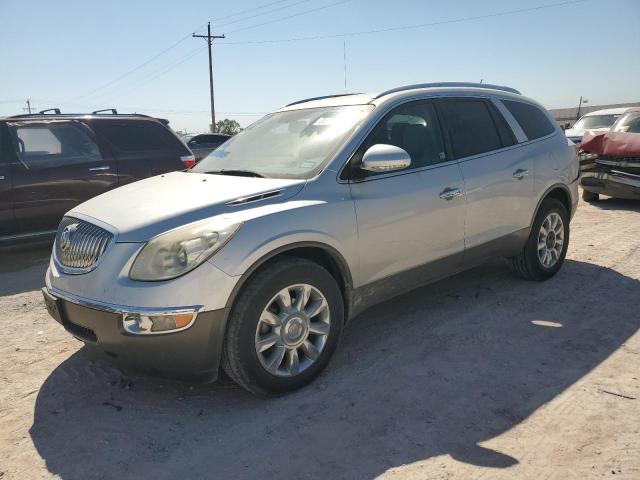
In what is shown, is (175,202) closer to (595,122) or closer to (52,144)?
(52,144)

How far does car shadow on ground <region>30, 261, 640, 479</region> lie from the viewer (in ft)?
8.52

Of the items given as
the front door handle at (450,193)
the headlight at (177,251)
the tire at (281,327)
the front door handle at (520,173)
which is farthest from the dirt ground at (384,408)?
the front door handle at (520,173)

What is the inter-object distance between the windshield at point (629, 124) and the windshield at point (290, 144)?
8146 mm

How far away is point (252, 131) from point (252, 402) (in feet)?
7.62

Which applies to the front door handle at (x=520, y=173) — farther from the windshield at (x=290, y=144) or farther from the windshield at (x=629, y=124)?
the windshield at (x=629, y=124)

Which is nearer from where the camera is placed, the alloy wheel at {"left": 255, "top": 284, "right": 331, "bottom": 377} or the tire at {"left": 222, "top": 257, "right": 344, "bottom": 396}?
the tire at {"left": 222, "top": 257, "right": 344, "bottom": 396}

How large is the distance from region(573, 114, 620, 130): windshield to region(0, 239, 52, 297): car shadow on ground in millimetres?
12739

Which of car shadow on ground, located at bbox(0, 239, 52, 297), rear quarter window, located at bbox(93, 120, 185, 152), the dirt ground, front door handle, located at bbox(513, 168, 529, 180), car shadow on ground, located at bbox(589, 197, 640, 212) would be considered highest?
rear quarter window, located at bbox(93, 120, 185, 152)

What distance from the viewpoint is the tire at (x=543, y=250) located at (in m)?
4.98

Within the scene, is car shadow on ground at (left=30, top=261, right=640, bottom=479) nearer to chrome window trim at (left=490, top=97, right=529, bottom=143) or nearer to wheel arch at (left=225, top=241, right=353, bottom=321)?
wheel arch at (left=225, top=241, right=353, bottom=321)

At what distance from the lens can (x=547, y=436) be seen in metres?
2.71

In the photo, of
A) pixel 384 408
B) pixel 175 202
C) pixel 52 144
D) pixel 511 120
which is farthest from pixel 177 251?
pixel 52 144

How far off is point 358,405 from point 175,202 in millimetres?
1591

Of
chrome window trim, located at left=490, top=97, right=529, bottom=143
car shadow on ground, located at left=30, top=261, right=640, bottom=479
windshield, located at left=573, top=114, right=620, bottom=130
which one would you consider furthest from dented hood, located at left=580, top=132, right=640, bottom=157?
car shadow on ground, located at left=30, top=261, right=640, bottom=479
